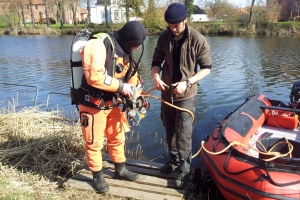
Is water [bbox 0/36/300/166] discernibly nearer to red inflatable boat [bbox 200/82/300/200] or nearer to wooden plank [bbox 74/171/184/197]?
red inflatable boat [bbox 200/82/300/200]

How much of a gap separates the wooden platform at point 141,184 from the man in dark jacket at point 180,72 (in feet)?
0.49

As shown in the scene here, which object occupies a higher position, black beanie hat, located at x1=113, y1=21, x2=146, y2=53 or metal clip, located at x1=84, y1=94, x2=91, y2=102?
black beanie hat, located at x1=113, y1=21, x2=146, y2=53

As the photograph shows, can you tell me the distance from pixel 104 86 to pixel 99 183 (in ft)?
3.60

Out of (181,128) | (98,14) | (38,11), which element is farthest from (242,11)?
(181,128)

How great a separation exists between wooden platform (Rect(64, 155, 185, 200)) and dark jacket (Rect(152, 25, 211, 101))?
0.97 meters

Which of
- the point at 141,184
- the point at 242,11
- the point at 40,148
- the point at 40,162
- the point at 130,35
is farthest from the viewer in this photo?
the point at 242,11

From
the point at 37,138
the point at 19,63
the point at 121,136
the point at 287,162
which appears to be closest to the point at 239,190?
the point at 287,162

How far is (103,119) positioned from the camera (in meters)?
2.94

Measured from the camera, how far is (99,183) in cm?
313

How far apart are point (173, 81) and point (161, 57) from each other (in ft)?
1.22

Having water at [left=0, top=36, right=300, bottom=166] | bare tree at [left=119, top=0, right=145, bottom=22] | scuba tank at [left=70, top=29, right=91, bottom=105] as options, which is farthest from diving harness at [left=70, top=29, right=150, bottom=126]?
bare tree at [left=119, top=0, right=145, bottom=22]

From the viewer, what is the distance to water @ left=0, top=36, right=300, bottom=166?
20.7 feet

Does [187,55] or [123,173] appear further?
[123,173]

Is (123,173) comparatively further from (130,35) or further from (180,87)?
(130,35)
